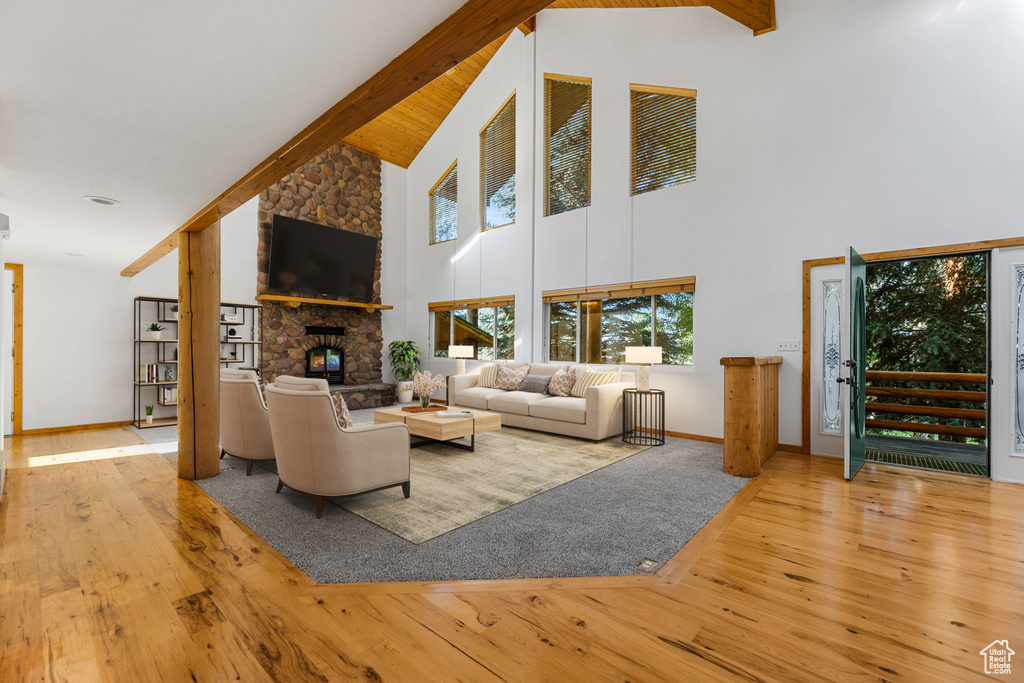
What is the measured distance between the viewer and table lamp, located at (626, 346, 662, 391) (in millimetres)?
5051

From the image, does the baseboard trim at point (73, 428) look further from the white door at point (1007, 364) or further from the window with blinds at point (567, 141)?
the white door at point (1007, 364)

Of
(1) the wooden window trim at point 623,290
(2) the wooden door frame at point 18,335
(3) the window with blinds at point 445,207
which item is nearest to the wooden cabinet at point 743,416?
(1) the wooden window trim at point 623,290

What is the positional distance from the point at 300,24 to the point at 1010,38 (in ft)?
17.7

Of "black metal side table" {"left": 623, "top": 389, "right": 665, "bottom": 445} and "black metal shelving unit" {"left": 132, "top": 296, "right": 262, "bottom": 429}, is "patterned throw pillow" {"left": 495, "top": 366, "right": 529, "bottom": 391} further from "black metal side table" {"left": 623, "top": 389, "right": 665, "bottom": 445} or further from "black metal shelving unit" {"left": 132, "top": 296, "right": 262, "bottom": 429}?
"black metal shelving unit" {"left": 132, "top": 296, "right": 262, "bottom": 429}

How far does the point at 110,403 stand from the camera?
19.8ft

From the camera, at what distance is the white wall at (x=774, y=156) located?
12.5 feet

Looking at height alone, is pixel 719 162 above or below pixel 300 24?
above

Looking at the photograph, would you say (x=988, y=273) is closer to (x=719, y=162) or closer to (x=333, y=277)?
(x=719, y=162)

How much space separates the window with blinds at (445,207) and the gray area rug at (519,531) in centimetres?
580

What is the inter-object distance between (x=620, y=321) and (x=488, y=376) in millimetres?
2109

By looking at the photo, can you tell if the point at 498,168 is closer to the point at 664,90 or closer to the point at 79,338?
the point at 664,90

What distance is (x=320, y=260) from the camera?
780 centimetres

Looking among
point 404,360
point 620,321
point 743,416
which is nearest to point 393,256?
point 404,360

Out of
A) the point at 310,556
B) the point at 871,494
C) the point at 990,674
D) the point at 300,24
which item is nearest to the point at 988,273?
the point at 871,494
